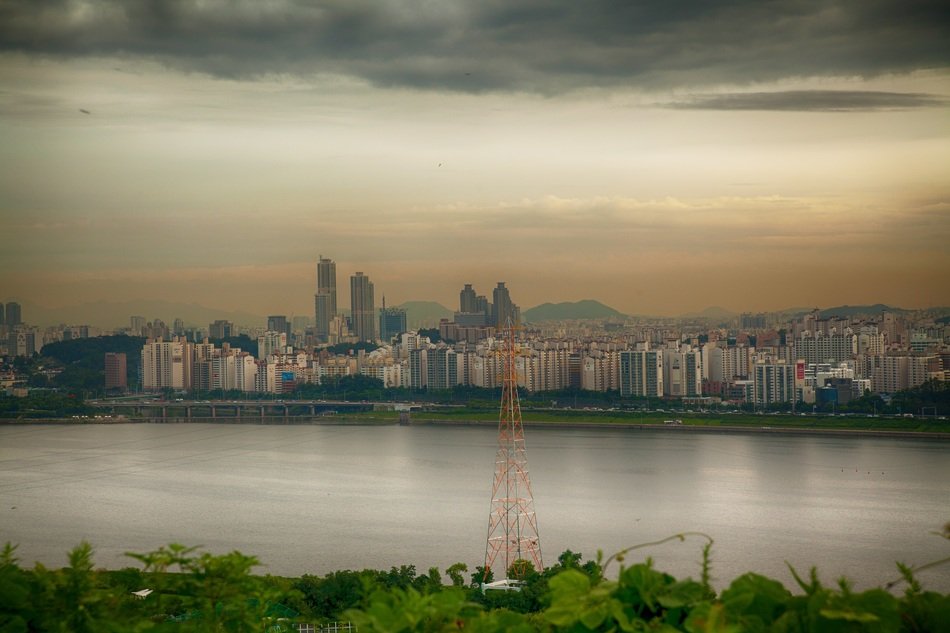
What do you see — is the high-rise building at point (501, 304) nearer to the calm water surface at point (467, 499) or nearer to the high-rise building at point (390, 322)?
the high-rise building at point (390, 322)

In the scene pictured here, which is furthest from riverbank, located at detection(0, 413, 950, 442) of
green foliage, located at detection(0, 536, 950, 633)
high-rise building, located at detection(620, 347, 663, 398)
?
green foliage, located at detection(0, 536, 950, 633)

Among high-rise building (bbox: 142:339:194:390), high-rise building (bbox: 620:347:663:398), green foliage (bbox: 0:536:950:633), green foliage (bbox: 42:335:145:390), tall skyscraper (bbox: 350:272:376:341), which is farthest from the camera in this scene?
tall skyscraper (bbox: 350:272:376:341)

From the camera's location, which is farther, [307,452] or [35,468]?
[307,452]

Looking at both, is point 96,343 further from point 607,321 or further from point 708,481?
point 708,481

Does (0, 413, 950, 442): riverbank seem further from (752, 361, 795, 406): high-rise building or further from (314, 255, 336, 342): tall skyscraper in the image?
(314, 255, 336, 342): tall skyscraper

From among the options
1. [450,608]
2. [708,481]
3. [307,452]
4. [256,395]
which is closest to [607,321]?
[256,395]

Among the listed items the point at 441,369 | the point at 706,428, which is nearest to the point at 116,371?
the point at 441,369
